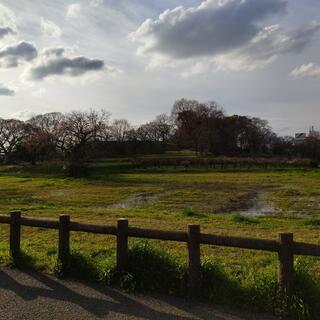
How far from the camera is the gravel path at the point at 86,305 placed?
6.36 metres

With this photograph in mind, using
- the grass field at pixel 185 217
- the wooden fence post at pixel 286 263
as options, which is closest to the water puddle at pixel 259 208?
the grass field at pixel 185 217

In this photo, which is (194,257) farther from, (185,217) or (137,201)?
(137,201)

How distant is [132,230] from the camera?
7.88m

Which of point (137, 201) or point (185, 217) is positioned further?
point (137, 201)

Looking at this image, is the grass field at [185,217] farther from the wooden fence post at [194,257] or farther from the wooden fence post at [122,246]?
the wooden fence post at [194,257]

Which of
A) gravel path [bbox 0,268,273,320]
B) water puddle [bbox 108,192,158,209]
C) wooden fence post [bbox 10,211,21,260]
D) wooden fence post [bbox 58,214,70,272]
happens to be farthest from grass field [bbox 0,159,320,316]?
gravel path [bbox 0,268,273,320]

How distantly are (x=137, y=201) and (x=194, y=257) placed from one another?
2028cm

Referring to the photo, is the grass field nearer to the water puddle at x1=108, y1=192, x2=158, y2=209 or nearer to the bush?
the water puddle at x1=108, y1=192, x2=158, y2=209

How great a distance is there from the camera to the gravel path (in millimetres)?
6359

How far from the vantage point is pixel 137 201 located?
2744 cm

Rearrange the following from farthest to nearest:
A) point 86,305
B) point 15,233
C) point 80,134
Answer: point 80,134, point 15,233, point 86,305

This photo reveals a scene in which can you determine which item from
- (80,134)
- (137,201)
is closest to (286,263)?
(137,201)

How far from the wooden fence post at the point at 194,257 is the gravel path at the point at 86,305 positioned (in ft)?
1.18

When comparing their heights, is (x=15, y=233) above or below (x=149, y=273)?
above
